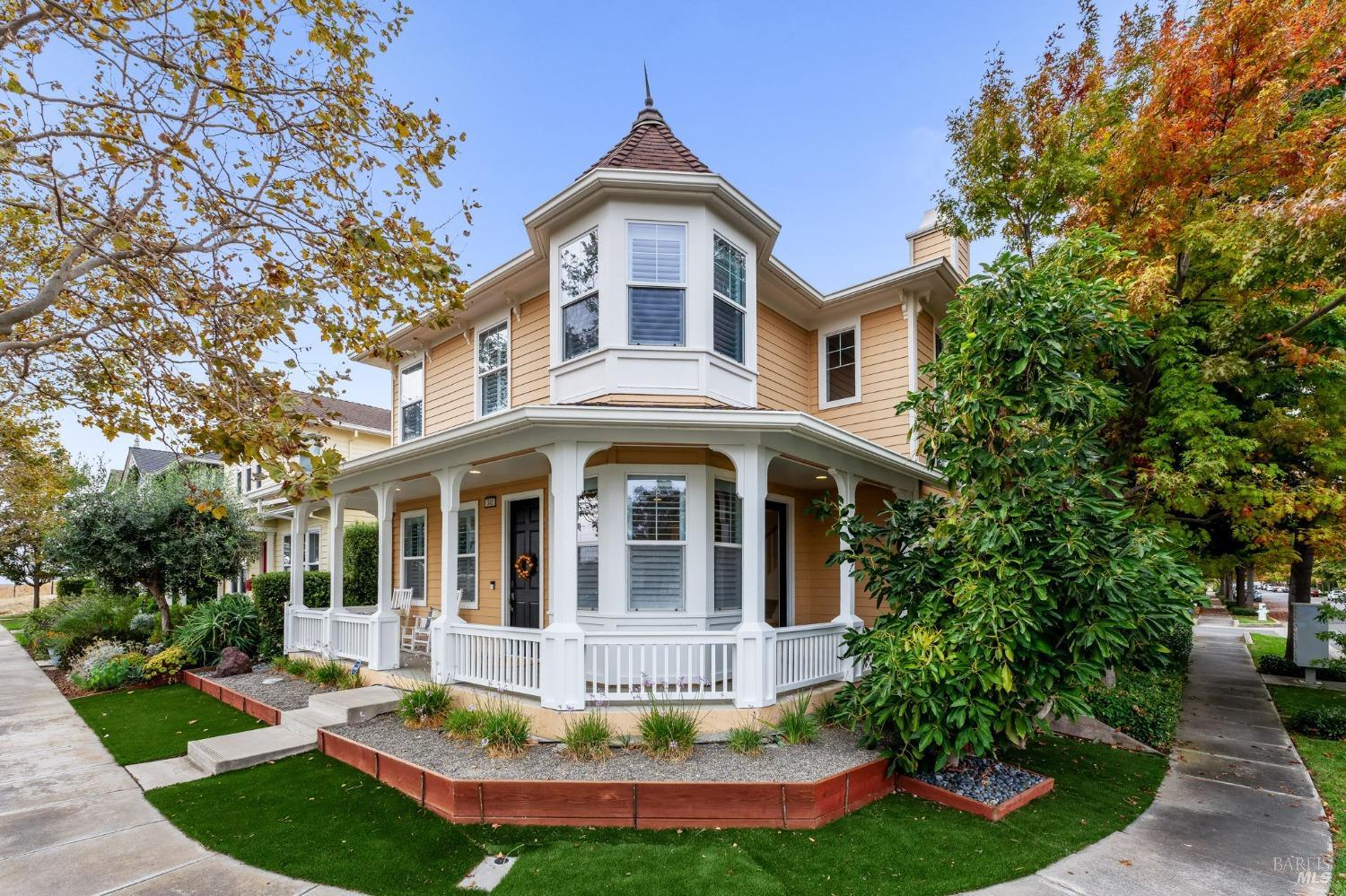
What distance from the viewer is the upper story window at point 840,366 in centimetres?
1047

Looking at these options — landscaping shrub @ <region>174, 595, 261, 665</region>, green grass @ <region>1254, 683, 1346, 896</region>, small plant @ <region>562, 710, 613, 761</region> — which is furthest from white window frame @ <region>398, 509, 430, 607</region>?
green grass @ <region>1254, 683, 1346, 896</region>

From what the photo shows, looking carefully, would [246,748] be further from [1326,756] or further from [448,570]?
[1326,756]

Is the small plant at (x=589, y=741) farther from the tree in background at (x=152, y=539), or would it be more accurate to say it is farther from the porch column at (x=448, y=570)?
the tree in background at (x=152, y=539)

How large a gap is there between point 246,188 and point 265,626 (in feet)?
33.3

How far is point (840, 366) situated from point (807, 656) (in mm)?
5266

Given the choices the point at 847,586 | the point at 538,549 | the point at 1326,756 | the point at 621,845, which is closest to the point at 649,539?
the point at 847,586

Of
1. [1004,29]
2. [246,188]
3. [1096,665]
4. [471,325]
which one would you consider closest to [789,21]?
[1004,29]

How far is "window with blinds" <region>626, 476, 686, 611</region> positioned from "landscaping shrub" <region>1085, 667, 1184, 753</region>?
4870 mm

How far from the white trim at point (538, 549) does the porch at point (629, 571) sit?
0.10 feet

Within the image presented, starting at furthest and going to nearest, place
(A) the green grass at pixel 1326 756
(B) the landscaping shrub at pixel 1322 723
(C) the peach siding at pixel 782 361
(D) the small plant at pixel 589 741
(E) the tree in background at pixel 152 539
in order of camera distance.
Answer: (E) the tree in background at pixel 152 539, (C) the peach siding at pixel 782 361, (B) the landscaping shrub at pixel 1322 723, (D) the small plant at pixel 589 741, (A) the green grass at pixel 1326 756

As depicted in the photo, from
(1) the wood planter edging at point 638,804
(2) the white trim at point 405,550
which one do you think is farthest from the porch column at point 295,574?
(1) the wood planter edging at point 638,804

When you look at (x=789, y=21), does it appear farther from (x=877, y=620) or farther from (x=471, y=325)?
(x=877, y=620)

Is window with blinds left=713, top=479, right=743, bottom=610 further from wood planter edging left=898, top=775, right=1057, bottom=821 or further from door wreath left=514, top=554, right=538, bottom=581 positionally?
door wreath left=514, top=554, right=538, bottom=581

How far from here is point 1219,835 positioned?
16.8 ft
